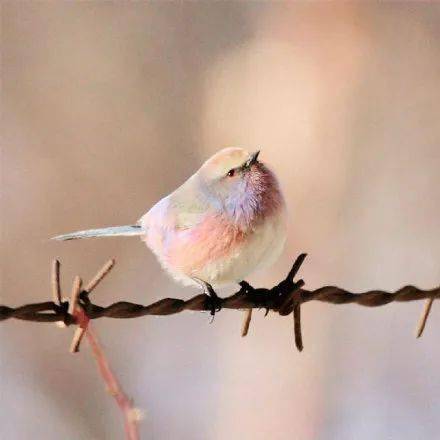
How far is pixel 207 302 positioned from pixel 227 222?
0.07 meters

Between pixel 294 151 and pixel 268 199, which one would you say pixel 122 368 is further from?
pixel 268 199

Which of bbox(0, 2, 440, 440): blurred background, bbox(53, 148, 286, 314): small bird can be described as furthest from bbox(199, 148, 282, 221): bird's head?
bbox(0, 2, 440, 440): blurred background

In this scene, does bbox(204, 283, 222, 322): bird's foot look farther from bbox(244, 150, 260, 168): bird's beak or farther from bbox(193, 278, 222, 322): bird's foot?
bbox(244, 150, 260, 168): bird's beak

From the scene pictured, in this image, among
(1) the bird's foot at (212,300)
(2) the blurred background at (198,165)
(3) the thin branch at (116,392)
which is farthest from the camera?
(2) the blurred background at (198,165)

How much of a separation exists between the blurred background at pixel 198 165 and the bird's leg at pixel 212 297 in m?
0.59

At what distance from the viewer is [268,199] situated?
475 mm

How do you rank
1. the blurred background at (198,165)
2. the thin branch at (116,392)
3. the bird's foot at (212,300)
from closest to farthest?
the thin branch at (116,392), the bird's foot at (212,300), the blurred background at (198,165)

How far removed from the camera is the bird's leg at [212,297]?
463 millimetres

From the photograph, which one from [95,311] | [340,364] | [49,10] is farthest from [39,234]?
[95,311]

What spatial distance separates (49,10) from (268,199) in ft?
2.43

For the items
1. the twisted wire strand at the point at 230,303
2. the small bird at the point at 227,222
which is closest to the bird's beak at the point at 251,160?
the small bird at the point at 227,222

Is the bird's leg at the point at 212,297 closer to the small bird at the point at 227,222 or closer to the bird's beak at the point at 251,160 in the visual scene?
the small bird at the point at 227,222

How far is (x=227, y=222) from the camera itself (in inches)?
18.5

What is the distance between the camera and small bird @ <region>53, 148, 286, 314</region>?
18.4 inches
